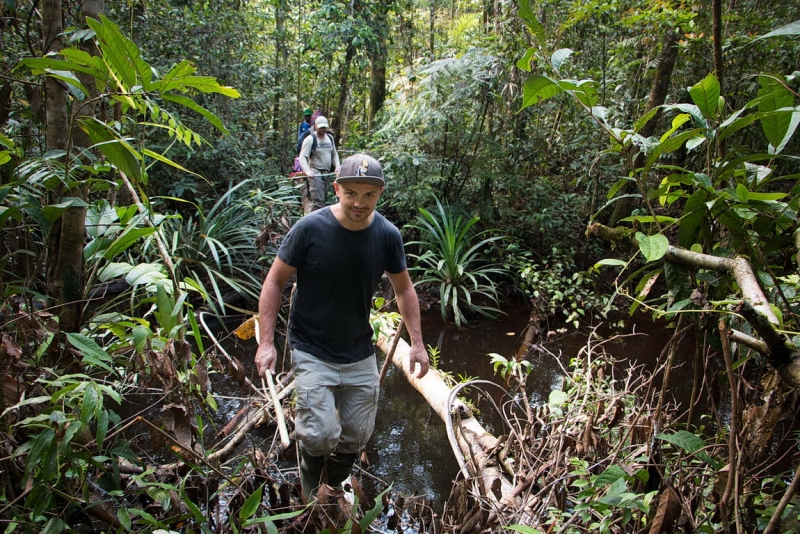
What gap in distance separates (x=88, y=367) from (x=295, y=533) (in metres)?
1.09

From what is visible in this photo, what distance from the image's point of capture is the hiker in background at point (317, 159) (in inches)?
280

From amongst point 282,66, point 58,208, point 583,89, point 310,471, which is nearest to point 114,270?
point 58,208

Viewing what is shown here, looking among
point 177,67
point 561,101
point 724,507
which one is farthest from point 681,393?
point 177,67

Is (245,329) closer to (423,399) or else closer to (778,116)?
(423,399)

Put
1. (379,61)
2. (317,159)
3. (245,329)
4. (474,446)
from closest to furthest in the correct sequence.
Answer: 1. (474,446)
2. (245,329)
3. (317,159)
4. (379,61)

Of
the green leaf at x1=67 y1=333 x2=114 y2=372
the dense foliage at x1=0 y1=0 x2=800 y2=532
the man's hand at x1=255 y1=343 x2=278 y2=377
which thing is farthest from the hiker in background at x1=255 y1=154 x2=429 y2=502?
the green leaf at x1=67 y1=333 x2=114 y2=372

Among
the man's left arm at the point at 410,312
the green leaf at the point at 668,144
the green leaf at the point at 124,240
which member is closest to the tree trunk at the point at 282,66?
the man's left arm at the point at 410,312

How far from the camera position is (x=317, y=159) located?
285 inches

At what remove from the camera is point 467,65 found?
6.79 meters

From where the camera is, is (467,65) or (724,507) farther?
(467,65)

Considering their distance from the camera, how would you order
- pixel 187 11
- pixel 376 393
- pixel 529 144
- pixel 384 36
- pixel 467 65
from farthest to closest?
pixel 384 36 → pixel 187 11 → pixel 529 144 → pixel 467 65 → pixel 376 393

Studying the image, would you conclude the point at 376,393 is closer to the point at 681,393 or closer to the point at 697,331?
the point at 697,331

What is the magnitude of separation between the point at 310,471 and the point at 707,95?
2267mm

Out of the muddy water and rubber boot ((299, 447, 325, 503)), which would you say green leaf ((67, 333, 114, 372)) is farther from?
the muddy water
